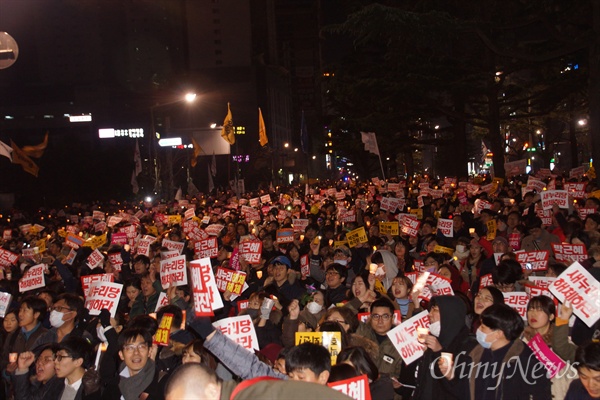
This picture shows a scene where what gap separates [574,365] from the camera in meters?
4.82

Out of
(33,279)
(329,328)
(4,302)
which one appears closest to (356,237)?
(33,279)

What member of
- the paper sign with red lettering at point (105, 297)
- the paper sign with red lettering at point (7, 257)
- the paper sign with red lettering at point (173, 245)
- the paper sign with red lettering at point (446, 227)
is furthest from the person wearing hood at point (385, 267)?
the paper sign with red lettering at point (7, 257)

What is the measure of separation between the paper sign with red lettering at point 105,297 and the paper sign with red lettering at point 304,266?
3536 millimetres

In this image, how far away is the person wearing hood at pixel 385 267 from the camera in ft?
28.8

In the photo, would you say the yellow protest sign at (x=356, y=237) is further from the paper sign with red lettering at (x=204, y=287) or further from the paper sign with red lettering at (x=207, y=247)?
the paper sign with red lettering at (x=204, y=287)

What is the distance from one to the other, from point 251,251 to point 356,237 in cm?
185

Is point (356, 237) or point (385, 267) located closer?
point (385, 267)

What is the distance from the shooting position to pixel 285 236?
13.1m

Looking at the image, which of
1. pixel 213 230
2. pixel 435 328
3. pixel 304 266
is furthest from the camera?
pixel 213 230

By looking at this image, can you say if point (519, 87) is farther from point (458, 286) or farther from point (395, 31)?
point (458, 286)

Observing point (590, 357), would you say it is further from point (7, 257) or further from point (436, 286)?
point (7, 257)

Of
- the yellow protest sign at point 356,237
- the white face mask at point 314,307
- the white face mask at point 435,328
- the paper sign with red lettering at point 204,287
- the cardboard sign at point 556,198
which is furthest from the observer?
the cardboard sign at point 556,198

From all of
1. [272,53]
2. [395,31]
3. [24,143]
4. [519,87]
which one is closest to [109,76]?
[272,53]

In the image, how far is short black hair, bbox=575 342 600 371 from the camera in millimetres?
4180
